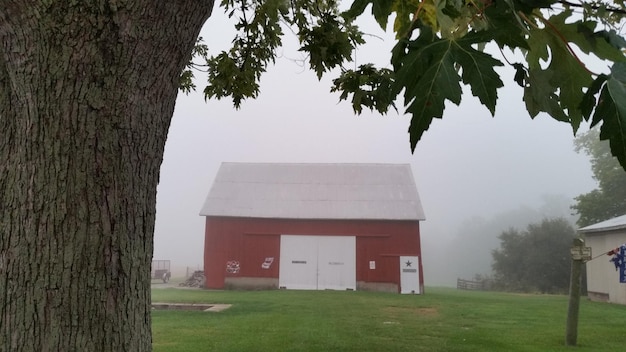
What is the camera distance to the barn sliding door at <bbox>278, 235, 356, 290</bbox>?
59.7 ft

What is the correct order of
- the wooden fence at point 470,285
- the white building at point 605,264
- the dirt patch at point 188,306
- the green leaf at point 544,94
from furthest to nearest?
the wooden fence at point 470,285, the white building at point 605,264, the dirt patch at point 188,306, the green leaf at point 544,94

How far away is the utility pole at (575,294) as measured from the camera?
21.0 feet

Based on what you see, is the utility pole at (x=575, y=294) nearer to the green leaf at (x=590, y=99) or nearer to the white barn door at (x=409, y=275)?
the green leaf at (x=590, y=99)

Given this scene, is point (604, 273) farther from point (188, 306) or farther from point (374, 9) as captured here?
point (374, 9)

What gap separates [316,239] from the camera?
18.8m

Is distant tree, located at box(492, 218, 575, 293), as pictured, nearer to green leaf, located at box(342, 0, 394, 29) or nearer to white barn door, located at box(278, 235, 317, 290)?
white barn door, located at box(278, 235, 317, 290)

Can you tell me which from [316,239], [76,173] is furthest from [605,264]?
[76,173]

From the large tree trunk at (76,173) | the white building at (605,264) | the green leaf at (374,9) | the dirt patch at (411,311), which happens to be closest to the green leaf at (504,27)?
the green leaf at (374,9)

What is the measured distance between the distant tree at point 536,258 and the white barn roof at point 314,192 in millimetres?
9263

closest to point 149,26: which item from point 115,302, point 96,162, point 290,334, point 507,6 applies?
point 96,162

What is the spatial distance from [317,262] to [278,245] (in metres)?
1.69

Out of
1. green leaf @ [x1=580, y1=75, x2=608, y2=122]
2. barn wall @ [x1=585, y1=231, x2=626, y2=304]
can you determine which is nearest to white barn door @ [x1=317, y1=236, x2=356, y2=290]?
barn wall @ [x1=585, y1=231, x2=626, y2=304]

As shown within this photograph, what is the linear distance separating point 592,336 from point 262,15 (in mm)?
6788

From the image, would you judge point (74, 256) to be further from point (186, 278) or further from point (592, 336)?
point (186, 278)
